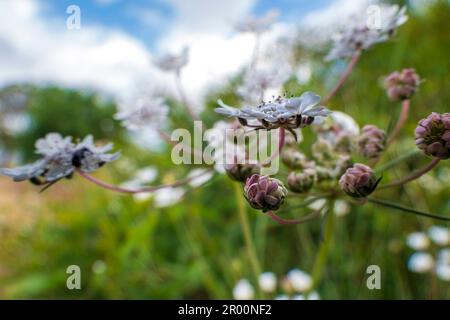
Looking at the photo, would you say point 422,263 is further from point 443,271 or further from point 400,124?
point 400,124

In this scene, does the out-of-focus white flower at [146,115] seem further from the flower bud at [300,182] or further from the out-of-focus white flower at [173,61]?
the flower bud at [300,182]

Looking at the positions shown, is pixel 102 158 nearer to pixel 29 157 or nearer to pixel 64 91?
pixel 29 157

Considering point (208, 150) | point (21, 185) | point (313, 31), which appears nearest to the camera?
point (208, 150)

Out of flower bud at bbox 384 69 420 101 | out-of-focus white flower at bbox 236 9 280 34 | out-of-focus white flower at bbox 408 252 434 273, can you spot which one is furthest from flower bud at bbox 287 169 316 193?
out-of-focus white flower at bbox 408 252 434 273

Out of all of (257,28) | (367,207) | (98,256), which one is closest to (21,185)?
(98,256)
